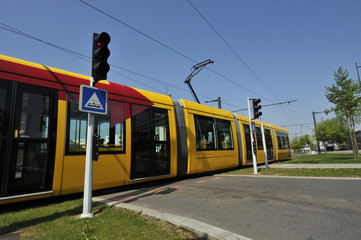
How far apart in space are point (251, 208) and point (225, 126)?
7.54 m

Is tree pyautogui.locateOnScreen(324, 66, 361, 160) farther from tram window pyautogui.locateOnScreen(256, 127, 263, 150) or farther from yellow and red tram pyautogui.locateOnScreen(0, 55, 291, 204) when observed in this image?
yellow and red tram pyautogui.locateOnScreen(0, 55, 291, 204)

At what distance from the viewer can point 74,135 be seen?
18.4 feet

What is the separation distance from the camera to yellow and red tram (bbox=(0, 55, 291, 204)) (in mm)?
4688

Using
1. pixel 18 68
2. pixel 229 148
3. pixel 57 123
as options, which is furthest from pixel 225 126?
pixel 18 68

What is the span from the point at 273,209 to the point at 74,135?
16.3ft

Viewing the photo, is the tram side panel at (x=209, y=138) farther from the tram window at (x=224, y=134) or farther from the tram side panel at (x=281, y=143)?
the tram side panel at (x=281, y=143)

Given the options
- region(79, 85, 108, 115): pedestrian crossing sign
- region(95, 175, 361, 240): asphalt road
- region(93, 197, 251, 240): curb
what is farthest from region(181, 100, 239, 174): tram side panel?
region(93, 197, 251, 240): curb

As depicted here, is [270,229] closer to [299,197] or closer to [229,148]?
[299,197]

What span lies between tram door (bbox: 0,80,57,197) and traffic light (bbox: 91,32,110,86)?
171 centimetres

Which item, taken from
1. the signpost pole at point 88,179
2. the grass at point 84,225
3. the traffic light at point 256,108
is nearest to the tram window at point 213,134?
the traffic light at point 256,108

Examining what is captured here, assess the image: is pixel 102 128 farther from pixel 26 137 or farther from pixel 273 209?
pixel 273 209

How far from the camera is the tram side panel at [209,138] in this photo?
9.46 metres

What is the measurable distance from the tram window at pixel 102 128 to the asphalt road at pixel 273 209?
1.63 meters

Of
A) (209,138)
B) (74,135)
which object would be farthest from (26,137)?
(209,138)
